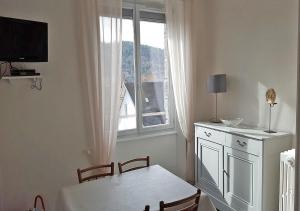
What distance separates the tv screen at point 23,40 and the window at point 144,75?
1.06 metres

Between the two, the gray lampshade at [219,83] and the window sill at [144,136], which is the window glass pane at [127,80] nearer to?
the window sill at [144,136]

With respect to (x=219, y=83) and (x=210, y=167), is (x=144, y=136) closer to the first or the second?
(x=210, y=167)

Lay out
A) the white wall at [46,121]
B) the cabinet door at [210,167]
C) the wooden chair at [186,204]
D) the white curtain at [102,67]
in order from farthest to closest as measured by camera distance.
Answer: the cabinet door at [210,167] → the white curtain at [102,67] → the white wall at [46,121] → the wooden chair at [186,204]

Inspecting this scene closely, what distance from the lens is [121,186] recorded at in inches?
77.8

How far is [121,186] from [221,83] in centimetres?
181

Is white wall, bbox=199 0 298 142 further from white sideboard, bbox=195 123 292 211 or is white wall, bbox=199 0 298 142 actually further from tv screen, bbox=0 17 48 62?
tv screen, bbox=0 17 48 62

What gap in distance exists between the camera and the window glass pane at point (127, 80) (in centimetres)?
322

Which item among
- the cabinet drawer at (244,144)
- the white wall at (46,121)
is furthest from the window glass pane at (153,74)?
the cabinet drawer at (244,144)

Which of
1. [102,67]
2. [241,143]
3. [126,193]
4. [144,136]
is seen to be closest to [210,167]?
[241,143]

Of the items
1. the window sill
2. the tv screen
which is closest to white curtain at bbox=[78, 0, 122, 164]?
the window sill

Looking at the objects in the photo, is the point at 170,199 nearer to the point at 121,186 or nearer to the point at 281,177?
the point at 121,186

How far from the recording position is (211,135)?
9.83ft

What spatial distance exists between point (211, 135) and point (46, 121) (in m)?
1.84

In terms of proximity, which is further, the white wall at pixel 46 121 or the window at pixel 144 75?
the window at pixel 144 75
